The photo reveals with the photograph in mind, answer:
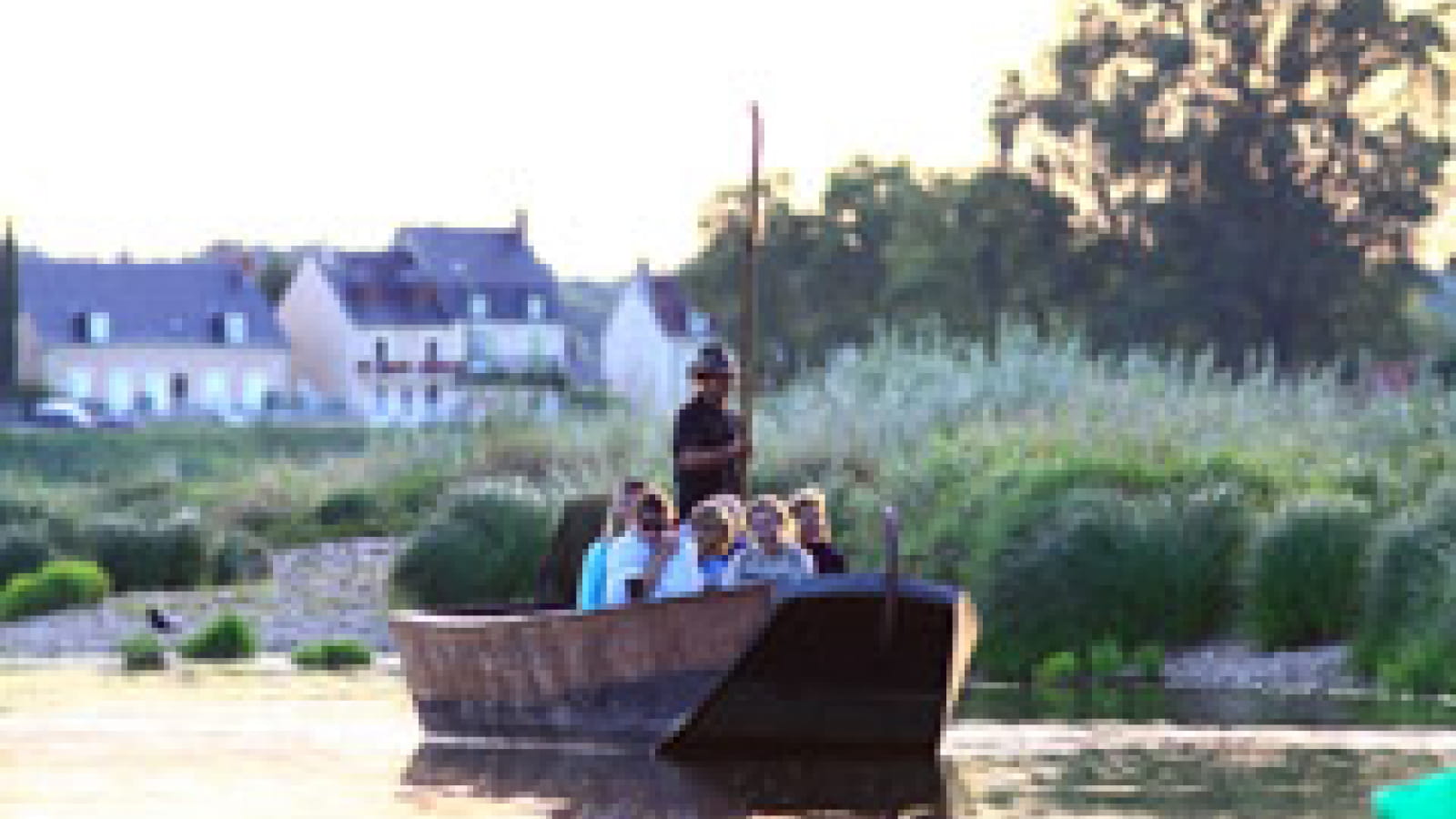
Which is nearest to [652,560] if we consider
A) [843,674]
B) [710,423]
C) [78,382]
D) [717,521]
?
[717,521]

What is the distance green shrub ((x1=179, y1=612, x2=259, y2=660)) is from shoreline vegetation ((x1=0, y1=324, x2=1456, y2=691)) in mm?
3266

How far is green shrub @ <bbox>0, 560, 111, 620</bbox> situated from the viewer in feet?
140

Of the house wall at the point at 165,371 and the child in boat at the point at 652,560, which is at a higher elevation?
the child in boat at the point at 652,560

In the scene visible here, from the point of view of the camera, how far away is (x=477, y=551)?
130 feet

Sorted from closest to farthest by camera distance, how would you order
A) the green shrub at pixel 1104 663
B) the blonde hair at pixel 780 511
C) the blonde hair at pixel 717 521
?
the blonde hair at pixel 780 511 → the blonde hair at pixel 717 521 → the green shrub at pixel 1104 663

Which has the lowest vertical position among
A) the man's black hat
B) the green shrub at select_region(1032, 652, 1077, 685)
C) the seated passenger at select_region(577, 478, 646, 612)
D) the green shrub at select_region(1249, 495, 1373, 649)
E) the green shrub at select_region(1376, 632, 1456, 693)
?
the green shrub at select_region(1032, 652, 1077, 685)

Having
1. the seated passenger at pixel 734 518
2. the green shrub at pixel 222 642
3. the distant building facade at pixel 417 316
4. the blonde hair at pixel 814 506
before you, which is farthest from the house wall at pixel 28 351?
the seated passenger at pixel 734 518

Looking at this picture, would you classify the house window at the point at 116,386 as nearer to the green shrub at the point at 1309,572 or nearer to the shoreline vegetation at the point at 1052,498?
the shoreline vegetation at the point at 1052,498

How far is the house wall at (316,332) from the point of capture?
13488 centimetres

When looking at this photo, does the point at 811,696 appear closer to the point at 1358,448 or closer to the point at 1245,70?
the point at 1358,448

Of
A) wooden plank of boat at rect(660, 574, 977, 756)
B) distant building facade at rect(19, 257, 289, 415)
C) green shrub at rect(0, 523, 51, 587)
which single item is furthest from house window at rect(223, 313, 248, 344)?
wooden plank of boat at rect(660, 574, 977, 756)

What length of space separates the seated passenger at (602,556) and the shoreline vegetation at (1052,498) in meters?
6.87

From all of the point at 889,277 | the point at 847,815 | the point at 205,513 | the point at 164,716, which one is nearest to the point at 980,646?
the point at 164,716

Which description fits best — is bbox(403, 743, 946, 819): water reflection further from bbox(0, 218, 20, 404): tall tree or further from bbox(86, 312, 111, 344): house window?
bbox(86, 312, 111, 344): house window
